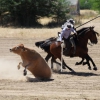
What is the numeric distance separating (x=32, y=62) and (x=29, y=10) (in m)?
35.5

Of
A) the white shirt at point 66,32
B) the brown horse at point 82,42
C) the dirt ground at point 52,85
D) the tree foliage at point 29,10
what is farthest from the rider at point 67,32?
the tree foliage at point 29,10

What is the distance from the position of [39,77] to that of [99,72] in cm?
361

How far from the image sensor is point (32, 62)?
51.0 ft

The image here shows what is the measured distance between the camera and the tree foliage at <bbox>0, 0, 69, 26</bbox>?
165 ft

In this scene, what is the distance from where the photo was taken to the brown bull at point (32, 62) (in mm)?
15367

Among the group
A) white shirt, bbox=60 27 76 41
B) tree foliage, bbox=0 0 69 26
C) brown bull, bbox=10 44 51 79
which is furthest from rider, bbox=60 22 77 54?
tree foliage, bbox=0 0 69 26

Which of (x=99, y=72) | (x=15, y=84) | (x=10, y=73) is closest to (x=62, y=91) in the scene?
(x=15, y=84)

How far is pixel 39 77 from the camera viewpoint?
15.8 meters

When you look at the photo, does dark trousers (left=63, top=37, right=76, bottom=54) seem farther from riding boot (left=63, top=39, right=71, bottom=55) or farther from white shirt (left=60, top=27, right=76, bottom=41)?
white shirt (left=60, top=27, right=76, bottom=41)

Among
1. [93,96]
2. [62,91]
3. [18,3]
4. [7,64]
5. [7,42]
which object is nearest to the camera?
[93,96]

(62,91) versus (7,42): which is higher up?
(62,91)

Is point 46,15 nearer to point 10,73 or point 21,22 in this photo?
point 21,22

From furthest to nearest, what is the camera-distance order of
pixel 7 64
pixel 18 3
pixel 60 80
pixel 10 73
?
pixel 18 3
pixel 7 64
pixel 10 73
pixel 60 80

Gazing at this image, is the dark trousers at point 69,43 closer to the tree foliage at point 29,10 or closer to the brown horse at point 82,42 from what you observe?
the brown horse at point 82,42
